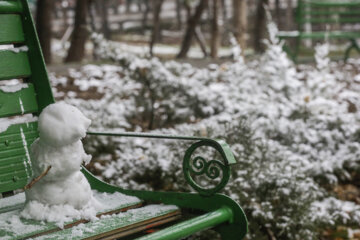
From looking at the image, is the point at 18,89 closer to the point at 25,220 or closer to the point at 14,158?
the point at 14,158

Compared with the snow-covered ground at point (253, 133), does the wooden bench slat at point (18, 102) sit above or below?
above

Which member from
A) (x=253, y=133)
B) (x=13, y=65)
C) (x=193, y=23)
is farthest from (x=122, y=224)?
(x=193, y=23)

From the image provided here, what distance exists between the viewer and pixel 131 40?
19031mm

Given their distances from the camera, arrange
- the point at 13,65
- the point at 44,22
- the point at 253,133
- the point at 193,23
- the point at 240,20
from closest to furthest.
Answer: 1. the point at 13,65
2. the point at 253,133
3. the point at 240,20
4. the point at 44,22
5. the point at 193,23

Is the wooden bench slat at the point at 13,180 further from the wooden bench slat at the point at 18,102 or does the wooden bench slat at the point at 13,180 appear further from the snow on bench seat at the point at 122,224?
the snow on bench seat at the point at 122,224

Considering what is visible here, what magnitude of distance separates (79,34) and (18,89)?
585 cm

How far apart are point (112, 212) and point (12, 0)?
1.23 m

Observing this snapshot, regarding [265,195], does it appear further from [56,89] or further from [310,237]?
[56,89]

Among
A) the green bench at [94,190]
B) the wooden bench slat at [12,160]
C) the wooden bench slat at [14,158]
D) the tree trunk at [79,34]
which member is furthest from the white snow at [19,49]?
the tree trunk at [79,34]

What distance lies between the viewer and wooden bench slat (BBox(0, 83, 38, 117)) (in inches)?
116

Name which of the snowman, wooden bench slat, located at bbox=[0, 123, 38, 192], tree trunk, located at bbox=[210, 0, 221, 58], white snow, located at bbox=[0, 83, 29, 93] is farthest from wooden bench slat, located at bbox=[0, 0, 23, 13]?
tree trunk, located at bbox=[210, 0, 221, 58]

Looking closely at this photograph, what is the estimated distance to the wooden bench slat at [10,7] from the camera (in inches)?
117

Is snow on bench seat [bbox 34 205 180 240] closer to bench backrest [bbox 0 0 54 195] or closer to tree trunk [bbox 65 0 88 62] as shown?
bench backrest [bbox 0 0 54 195]

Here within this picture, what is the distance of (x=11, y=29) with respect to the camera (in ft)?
9.89
